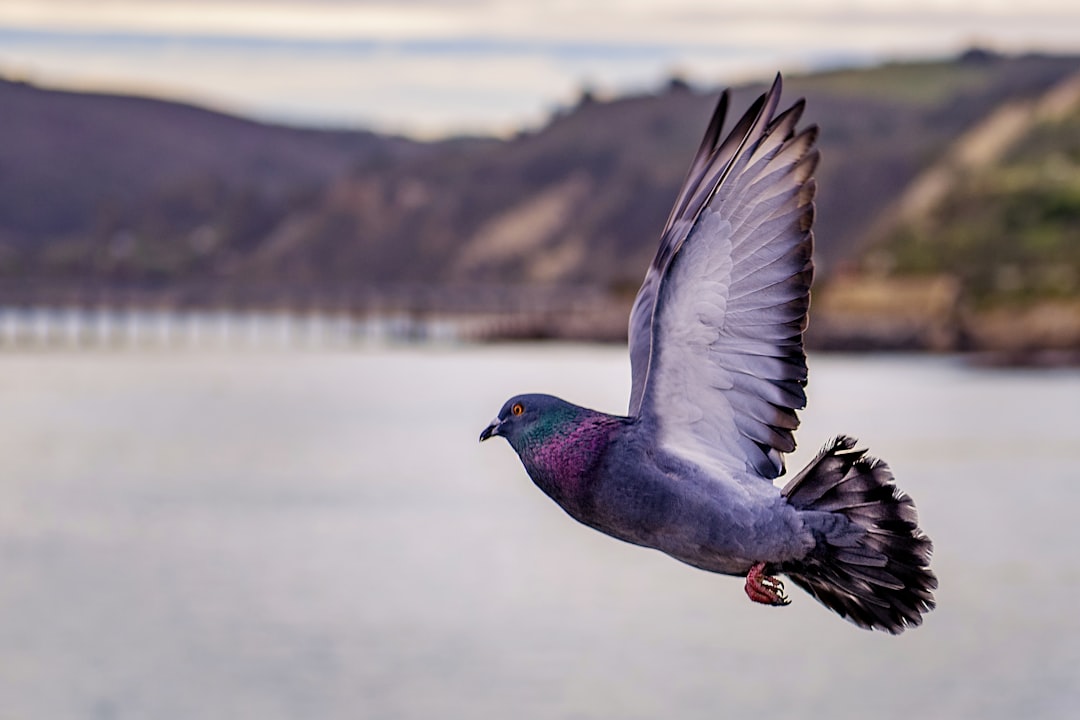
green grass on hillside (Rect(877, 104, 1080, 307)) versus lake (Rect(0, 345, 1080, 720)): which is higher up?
green grass on hillside (Rect(877, 104, 1080, 307))

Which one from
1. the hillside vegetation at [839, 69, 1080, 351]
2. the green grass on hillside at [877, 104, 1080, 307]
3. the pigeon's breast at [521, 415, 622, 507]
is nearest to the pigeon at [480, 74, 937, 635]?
the pigeon's breast at [521, 415, 622, 507]

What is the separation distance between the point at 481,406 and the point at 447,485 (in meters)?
40.2

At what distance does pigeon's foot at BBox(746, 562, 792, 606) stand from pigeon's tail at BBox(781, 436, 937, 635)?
0.16 meters

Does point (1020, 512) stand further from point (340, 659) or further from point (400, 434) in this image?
point (400, 434)

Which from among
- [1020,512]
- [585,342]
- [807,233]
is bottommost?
[585,342]

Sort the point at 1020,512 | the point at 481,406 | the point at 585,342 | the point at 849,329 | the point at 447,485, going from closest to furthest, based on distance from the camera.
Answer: the point at 1020,512 → the point at 447,485 → the point at 481,406 → the point at 849,329 → the point at 585,342

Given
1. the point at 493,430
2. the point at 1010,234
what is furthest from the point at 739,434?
the point at 1010,234

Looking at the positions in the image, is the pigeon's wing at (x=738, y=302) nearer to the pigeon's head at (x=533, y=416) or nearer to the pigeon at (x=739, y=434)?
the pigeon at (x=739, y=434)

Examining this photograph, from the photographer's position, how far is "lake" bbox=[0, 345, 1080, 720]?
47344 mm

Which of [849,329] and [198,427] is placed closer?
[198,427]

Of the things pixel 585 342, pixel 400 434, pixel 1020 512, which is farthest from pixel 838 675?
pixel 585 342

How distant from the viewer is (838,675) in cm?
5131

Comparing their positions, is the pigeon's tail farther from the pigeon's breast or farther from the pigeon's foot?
the pigeon's breast

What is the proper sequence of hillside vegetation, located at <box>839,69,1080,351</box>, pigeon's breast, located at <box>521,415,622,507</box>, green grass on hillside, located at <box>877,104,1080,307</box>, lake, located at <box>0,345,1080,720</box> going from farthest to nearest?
green grass on hillside, located at <box>877,104,1080,307</box>, hillside vegetation, located at <box>839,69,1080,351</box>, lake, located at <box>0,345,1080,720</box>, pigeon's breast, located at <box>521,415,622,507</box>
